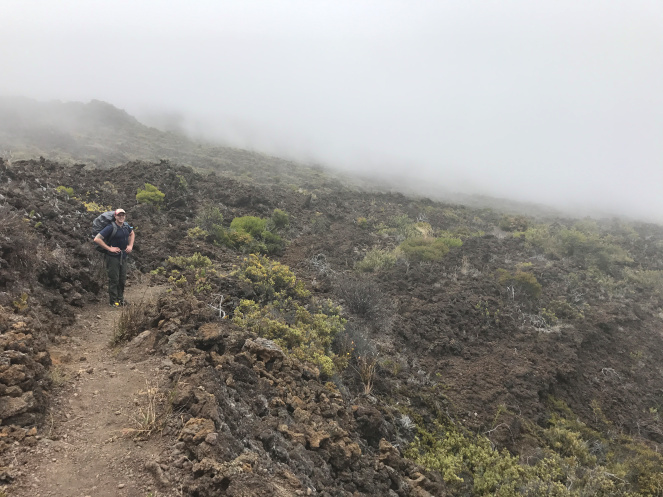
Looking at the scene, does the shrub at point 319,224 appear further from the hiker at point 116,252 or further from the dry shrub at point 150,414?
the dry shrub at point 150,414

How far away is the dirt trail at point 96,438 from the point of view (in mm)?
2316

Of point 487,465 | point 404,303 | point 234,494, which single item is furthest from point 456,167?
point 234,494

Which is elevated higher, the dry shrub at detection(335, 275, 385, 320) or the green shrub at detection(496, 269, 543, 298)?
the green shrub at detection(496, 269, 543, 298)

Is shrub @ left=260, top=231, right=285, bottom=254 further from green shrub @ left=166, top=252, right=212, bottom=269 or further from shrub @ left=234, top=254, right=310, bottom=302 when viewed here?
green shrub @ left=166, top=252, right=212, bottom=269

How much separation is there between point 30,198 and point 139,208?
3.25 metres

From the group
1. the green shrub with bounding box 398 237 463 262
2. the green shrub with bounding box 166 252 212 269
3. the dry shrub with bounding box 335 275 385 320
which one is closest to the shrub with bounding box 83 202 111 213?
the green shrub with bounding box 166 252 212 269

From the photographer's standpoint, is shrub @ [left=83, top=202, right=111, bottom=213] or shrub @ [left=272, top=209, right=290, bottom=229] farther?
shrub @ [left=272, top=209, right=290, bottom=229]

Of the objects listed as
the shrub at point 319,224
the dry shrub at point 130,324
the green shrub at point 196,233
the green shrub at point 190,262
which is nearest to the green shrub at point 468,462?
the dry shrub at point 130,324

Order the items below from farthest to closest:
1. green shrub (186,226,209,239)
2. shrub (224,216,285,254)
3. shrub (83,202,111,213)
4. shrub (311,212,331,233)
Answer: shrub (311,212,331,233)
shrub (224,216,285,254)
green shrub (186,226,209,239)
shrub (83,202,111,213)

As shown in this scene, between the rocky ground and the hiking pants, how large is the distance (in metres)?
0.23

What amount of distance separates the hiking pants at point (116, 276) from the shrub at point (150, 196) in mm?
5762

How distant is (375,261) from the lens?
34.2 ft

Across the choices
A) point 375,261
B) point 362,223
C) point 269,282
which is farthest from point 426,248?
point 269,282

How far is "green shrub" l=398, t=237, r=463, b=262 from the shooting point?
1096 cm
